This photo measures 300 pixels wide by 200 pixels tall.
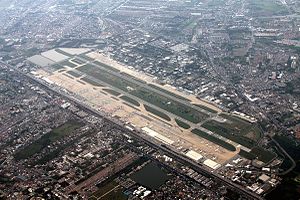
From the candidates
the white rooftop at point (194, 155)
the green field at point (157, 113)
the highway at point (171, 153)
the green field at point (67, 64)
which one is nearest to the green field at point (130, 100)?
the green field at point (157, 113)

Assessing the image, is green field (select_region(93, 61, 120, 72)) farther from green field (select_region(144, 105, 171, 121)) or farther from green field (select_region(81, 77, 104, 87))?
green field (select_region(144, 105, 171, 121))

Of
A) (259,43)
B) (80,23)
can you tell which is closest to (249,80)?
(259,43)

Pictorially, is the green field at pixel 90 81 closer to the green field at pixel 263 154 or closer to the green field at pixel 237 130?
the green field at pixel 237 130

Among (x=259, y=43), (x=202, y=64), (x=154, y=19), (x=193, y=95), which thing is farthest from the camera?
(x=154, y=19)

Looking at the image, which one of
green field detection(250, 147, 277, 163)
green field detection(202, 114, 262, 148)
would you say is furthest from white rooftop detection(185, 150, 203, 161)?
green field detection(250, 147, 277, 163)

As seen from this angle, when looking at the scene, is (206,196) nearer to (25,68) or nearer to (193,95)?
(193,95)

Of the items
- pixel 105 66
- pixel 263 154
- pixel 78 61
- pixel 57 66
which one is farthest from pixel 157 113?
pixel 57 66
